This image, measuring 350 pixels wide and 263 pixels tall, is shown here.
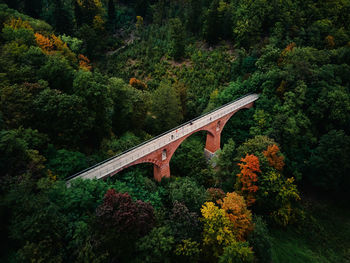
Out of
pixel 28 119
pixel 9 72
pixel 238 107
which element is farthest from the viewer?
pixel 238 107

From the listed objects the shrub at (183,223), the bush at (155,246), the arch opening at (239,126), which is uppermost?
the bush at (155,246)

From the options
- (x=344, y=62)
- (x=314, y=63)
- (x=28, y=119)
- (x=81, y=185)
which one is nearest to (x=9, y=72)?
(x=28, y=119)

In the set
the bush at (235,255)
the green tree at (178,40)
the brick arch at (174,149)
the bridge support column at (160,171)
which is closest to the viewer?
the bush at (235,255)

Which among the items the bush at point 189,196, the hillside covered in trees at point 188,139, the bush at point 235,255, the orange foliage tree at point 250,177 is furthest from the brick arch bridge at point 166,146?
the bush at point 235,255

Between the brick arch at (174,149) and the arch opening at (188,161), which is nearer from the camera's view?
the brick arch at (174,149)

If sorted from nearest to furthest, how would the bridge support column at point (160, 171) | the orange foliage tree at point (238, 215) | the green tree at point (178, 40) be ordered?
the orange foliage tree at point (238, 215) < the bridge support column at point (160, 171) < the green tree at point (178, 40)

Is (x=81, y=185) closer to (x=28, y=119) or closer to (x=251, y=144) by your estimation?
(x=28, y=119)

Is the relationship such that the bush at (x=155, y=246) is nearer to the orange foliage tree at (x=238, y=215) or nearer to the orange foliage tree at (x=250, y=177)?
the orange foliage tree at (x=238, y=215)

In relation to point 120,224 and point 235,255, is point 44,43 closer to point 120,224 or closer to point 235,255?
point 120,224
